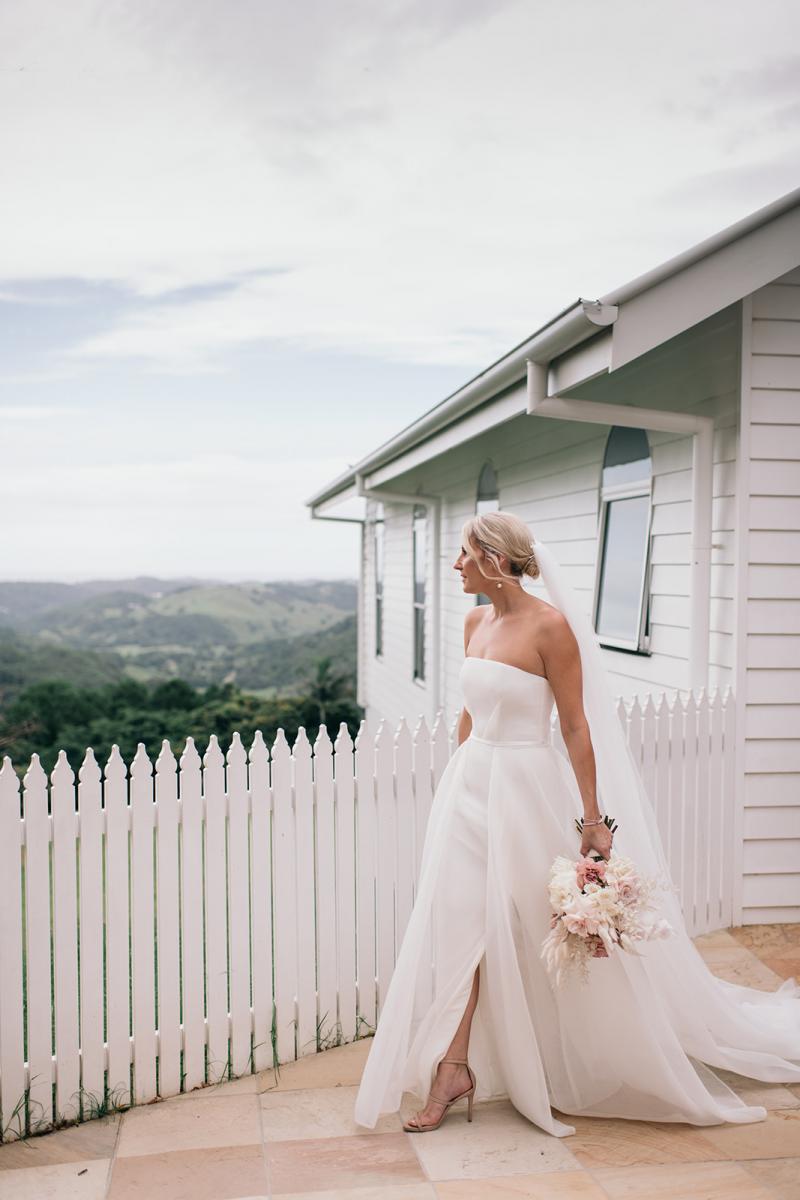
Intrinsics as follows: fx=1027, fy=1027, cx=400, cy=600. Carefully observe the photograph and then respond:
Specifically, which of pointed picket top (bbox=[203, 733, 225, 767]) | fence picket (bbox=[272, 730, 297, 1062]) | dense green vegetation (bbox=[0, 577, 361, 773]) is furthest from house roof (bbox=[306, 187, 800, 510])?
dense green vegetation (bbox=[0, 577, 361, 773])

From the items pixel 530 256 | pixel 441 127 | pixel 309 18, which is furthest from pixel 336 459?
pixel 309 18

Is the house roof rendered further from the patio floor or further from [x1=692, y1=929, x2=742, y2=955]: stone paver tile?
the patio floor

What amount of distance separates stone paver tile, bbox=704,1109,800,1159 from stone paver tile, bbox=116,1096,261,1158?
1613mm

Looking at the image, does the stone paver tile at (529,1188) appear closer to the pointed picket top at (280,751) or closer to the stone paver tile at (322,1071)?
the stone paver tile at (322,1071)

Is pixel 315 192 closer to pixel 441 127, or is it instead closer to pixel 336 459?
pixel 441 127

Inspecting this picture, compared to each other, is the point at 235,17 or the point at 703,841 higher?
the point at 235,17

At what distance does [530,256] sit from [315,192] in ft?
26.1

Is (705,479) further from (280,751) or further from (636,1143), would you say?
(636,1143)

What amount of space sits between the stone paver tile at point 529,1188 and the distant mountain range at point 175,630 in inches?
1350

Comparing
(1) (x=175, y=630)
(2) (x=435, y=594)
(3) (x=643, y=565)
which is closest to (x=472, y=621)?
(3) (x=643, y=565)

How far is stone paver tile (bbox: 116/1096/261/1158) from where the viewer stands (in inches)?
143

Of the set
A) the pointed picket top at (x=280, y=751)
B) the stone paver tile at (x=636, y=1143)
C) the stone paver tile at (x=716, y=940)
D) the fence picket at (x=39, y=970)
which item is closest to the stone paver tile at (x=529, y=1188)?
the stone paver tile at (x=636, y=1143)

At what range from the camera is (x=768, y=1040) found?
13.3ft

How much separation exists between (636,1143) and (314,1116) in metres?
1.17
